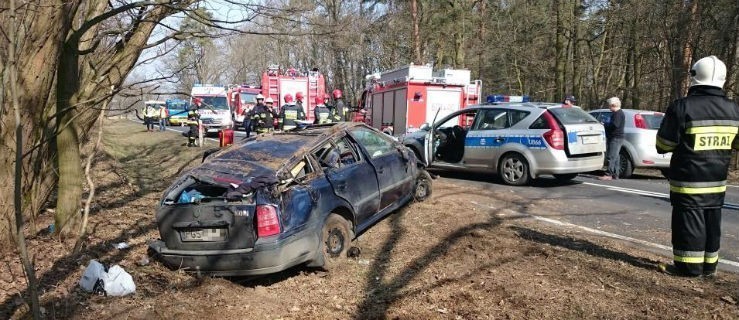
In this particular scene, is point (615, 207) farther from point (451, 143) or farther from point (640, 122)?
point (640, 122)

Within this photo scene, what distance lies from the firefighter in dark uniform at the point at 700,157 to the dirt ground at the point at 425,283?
1.00ft

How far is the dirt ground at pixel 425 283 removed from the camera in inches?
154

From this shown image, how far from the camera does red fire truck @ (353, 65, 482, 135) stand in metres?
15.1

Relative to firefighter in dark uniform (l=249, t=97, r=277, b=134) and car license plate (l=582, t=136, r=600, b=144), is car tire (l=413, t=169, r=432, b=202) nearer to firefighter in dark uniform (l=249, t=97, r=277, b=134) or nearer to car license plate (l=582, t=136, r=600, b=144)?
car license plate (l=582, t=136, r=600, b=144)

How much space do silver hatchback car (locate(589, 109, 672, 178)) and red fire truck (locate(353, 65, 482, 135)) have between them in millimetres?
4916

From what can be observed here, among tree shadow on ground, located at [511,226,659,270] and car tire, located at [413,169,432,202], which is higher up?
car tire, located at [413,169,432,202]

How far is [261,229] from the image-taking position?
4551 mm

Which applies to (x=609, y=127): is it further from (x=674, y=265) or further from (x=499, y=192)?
(x=674, y=265)

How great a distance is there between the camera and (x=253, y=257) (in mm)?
4555

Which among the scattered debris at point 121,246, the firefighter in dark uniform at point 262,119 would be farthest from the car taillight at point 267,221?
the firefighter in dark uniform at point 262,119

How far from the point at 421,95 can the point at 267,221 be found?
36.3 feet

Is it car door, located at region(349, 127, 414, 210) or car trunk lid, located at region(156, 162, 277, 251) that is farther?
car door, located at region(349, 127, 414, 210)

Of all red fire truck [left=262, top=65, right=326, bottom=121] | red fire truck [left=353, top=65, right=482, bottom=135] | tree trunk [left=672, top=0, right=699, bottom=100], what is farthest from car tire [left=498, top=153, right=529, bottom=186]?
red fire truck [left=262, top=65, right=326, bottom=121]

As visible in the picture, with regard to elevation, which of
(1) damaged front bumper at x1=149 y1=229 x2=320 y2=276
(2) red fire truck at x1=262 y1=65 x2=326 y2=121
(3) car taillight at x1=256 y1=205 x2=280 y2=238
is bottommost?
(1) damaged front bumper at x1=149 y1=229 x2=320 y2=276
